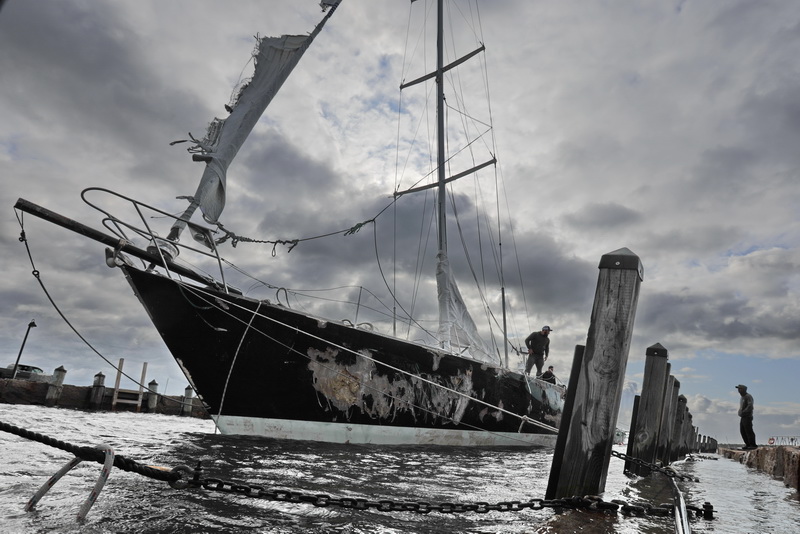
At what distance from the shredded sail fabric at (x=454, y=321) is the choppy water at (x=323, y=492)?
4.40 m

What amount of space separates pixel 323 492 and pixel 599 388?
2.14m

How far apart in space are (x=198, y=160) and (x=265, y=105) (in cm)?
205

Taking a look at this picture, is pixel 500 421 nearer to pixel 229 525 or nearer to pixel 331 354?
pixel 331 354

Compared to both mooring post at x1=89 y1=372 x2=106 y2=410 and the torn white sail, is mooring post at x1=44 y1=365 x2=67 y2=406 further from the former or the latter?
the torn white sail

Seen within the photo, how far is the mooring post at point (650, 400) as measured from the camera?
638 cm

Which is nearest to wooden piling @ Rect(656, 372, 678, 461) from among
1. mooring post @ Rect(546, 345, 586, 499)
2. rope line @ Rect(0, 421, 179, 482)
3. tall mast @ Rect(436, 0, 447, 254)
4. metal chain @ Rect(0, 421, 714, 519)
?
mooring post @ Rect(546, 345, 586, 499)

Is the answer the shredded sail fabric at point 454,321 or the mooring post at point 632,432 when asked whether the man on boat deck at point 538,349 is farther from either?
the mooring post at point 632,432

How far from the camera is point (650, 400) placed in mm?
6430

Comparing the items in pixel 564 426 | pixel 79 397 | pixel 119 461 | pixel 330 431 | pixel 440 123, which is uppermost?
pixel 440 123

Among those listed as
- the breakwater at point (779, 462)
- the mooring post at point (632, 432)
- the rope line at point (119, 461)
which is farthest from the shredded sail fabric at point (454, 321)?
the rope line at point (119, 461)

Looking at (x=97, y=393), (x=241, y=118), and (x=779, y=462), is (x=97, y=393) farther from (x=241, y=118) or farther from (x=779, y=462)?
(x=779, y=462)

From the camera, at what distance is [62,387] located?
66.6 ft

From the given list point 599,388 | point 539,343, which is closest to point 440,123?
point 539,343

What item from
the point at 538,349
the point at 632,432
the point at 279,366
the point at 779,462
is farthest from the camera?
the point at 538,349
